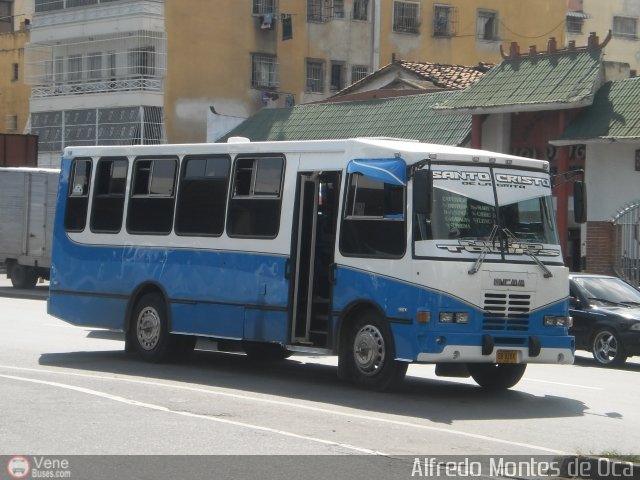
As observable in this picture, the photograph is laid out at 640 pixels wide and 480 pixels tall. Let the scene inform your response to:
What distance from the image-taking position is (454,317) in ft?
47.2

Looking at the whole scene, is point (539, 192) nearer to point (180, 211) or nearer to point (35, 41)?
point (180, 211)

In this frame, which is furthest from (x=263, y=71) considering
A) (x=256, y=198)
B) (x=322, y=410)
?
(x=322, y=410)

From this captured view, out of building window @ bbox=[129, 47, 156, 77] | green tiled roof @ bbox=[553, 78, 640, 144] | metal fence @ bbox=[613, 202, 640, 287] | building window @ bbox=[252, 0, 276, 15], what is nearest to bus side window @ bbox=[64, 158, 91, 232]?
green tiled roof @ bbox=[553, 78, 640, 144]

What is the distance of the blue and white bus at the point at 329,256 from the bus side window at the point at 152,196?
22mm

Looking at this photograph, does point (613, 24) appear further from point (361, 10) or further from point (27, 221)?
point (27, 221)

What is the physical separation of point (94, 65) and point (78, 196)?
115 ft

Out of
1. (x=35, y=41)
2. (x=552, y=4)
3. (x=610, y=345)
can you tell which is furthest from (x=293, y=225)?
(x=552, y=4)

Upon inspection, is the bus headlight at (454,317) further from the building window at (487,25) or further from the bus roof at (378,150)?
the building window at (487,25)

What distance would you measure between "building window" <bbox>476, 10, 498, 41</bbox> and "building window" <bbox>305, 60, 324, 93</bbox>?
29.7ft

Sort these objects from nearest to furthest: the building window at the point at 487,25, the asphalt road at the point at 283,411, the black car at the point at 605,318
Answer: the asphalt road at the point at 283,411 → the black car at the point at 605,318 → the building window at the point at 487,25

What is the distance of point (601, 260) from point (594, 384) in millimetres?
14425

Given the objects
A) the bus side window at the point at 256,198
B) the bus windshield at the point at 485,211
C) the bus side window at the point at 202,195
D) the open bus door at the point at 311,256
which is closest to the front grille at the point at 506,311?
the bus windshield at the point at 485,211

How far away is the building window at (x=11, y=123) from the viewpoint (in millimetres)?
61062

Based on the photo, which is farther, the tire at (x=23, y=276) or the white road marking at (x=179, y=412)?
the tire at (x=23, y=276)
